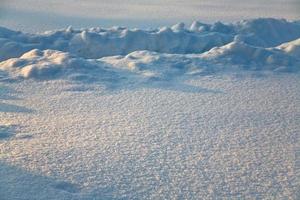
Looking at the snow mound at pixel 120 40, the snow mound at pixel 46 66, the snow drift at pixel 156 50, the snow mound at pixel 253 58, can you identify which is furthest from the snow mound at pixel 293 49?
the snow mound at pixel 46 66

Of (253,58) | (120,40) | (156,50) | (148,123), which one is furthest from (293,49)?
(148,123)

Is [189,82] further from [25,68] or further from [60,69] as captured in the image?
[25,68]

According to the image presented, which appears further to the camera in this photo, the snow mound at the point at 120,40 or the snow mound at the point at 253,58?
the snow mound at the point at 120,40

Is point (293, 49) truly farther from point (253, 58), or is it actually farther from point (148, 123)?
point (148, 123)

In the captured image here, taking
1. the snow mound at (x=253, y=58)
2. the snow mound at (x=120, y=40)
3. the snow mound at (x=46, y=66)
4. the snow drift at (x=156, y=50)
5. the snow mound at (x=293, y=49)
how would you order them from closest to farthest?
the snow mound at (x=46, y=66) < the snow drift at (x=156, y=50) < the snow mound at (x=253, y=58) < the snow mound at (x=293, y=49) < the snow mound at (x=120, y=40)

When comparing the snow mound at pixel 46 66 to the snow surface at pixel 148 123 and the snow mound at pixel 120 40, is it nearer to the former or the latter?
the snow surface at pixel 148 123

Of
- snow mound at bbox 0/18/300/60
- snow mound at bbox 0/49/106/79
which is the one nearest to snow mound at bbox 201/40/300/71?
snow mound at bbox 0/18/300/60
